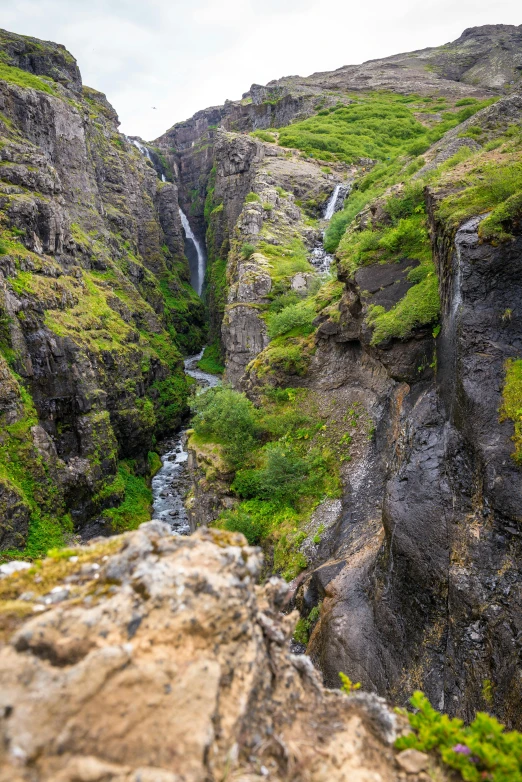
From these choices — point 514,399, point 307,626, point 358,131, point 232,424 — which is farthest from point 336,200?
point 307,626

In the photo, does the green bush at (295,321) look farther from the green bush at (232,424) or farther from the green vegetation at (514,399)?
the green vegetation at (514,399)

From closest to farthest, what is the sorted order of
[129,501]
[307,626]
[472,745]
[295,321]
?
[472,745] → [307,626] → [295,321] → [129,501]

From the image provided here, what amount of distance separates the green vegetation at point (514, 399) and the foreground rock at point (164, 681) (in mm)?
7581

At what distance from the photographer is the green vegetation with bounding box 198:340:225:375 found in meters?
70.4

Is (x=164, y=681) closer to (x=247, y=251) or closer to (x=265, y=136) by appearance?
(x=247, y=251)

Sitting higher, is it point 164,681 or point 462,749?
point 164,681

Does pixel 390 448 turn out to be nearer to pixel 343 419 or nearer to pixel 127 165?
pixel 343 419

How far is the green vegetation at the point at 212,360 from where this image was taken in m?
70.4

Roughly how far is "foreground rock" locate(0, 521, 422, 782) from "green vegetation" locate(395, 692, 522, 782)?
378mm

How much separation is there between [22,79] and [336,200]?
43.5 metres

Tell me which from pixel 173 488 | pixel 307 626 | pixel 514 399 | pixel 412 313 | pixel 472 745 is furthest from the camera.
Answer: pixel 173 488

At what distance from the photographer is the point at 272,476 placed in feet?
63.6

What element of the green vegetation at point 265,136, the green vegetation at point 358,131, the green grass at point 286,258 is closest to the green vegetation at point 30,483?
the green grass at point 286,258

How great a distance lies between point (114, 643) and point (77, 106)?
249 feet
